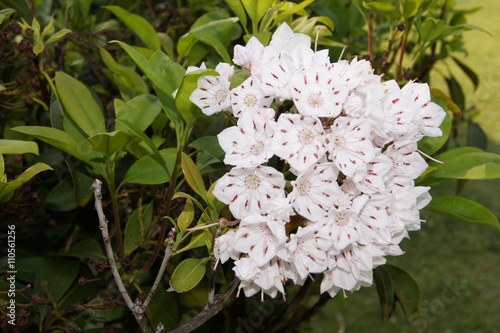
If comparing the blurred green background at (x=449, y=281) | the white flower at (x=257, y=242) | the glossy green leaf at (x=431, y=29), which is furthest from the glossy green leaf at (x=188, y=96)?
the blurred green background at (x=449, y=281)

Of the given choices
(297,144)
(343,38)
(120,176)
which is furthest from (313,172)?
(343,38)

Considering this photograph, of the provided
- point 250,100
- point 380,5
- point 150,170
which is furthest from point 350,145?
point 380,5

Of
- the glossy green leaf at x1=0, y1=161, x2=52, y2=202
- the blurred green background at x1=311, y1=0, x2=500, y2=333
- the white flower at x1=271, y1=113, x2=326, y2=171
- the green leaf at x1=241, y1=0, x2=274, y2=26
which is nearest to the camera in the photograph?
the white flower at x1=271, y1=113, x2=326, y2=171

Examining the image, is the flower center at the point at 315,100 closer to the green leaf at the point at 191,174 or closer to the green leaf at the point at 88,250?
the green leaf at the point at 191,174

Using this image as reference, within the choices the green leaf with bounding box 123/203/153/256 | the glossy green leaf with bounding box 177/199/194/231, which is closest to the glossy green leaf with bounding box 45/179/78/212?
the green leaf with bounding box 123/203/153/256

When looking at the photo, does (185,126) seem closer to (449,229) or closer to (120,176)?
(120,176)

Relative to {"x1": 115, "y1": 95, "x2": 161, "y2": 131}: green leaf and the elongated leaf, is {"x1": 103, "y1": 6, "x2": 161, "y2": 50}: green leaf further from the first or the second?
the elongated leaf
